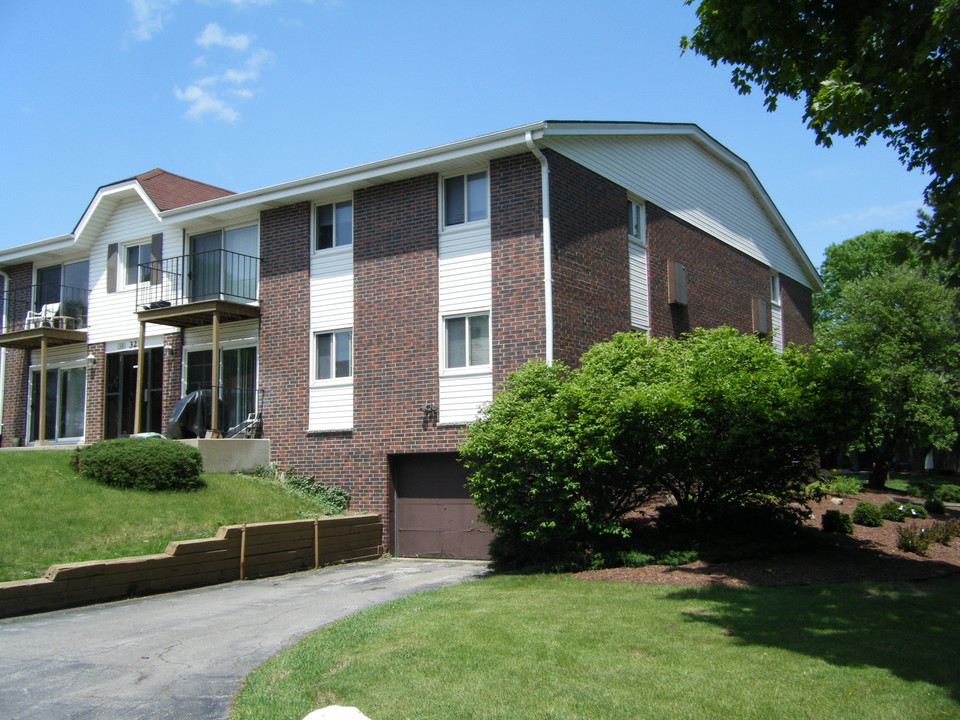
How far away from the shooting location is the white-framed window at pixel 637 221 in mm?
18875

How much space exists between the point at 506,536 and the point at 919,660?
6.87m

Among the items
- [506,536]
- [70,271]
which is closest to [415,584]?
[506,536]

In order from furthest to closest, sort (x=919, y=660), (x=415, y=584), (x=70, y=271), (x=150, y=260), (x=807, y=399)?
(x=70, y=271), (x=150, y=260), (x=415, y=584), (x=807, y=399), (x=919, y=660)

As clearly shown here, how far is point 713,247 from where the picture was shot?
2266 centimetres

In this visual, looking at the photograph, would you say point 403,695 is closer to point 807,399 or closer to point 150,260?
point 807,399

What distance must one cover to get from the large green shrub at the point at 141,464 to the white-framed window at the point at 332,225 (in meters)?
5.41

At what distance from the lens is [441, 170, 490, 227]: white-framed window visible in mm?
16594

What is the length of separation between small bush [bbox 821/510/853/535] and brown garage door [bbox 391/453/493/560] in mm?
6106

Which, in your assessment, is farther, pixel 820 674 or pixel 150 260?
pixel 150 260

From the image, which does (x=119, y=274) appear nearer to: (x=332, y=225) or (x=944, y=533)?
(x=332, y=225)

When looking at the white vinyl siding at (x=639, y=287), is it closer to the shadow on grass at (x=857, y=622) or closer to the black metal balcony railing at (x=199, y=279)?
the black metal balcony railing at (x=199, y=279)

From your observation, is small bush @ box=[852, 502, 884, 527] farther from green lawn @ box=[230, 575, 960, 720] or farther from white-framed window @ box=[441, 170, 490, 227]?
white-framed window @ box=[441, 170, 490, 227]

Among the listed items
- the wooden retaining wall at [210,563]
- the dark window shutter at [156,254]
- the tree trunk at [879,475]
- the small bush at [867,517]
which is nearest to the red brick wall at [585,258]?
the wooden retaining wall at [210,563]

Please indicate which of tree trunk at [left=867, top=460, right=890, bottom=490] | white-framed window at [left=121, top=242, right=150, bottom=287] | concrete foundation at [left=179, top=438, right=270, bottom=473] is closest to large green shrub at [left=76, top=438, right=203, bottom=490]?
concrete foundation at [left=179, top=438, right=270, bottom=473]
